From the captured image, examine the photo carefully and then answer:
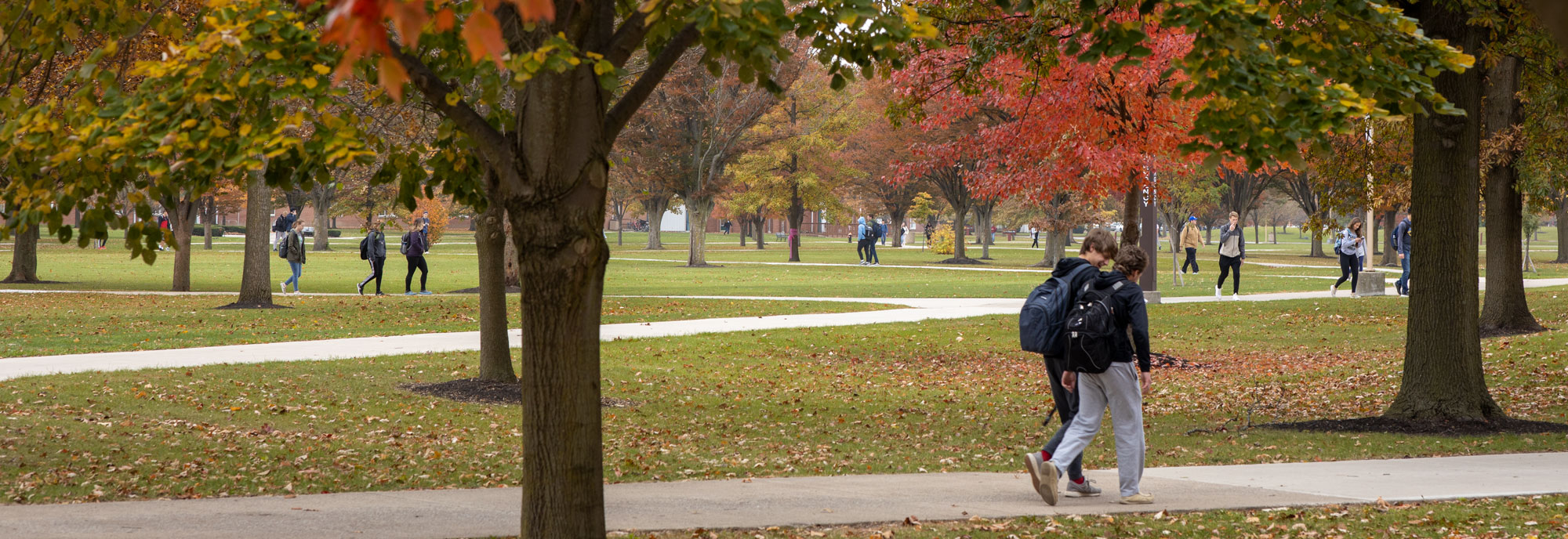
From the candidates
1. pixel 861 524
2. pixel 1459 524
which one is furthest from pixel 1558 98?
pixel 861 524

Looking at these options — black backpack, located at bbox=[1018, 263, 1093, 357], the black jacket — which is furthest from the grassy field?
the black jacket

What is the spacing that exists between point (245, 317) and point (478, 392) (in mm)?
9115

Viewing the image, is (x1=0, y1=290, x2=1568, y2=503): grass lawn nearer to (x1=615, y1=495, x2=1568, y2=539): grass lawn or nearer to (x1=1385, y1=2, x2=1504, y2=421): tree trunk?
(x1=1385, y1=2, x2=1504, y2=421): tree trunk

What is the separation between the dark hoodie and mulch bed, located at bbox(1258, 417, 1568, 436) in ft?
12.6

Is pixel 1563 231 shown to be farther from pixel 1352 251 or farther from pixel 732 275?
pixel 732 275

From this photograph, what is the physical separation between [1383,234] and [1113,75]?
38370 millimetres

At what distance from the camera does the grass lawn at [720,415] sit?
7688 mm

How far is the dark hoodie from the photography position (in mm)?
6562

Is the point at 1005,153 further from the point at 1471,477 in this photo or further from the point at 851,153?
the point at 851,153

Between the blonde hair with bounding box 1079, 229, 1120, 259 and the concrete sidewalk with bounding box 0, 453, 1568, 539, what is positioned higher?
the blonde hair with bounding box 1079, 229, 1120, 259

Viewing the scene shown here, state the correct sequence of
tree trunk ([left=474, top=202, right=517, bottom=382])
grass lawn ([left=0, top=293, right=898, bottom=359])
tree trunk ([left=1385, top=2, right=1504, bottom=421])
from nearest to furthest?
tree trunk ([left=1385, top=2, right=1504, bottom=421]) → tree trunk ([left=474, top=202, right=517, bottom=382]) → grass lawn ([left=0, top=293, right=898, bottom=359])

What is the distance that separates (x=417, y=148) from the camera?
5934mm

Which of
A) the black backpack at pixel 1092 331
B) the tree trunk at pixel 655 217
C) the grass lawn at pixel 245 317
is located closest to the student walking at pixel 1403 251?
the grass lawn at pixel 245 317

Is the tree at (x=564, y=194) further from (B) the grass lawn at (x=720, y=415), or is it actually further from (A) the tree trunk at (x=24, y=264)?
(A) the tree trunk at (x=24, y=264)
